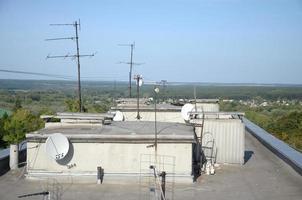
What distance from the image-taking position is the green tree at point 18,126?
52.1m

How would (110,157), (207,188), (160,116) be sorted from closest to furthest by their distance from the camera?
(207,188)
(110,157)
(160,116)

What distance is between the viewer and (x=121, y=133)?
47.8ft

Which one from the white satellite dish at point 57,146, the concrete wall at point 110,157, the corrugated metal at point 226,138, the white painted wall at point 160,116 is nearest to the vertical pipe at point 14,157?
the concrete wall at point 110,157

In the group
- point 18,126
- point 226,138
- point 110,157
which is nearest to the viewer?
point 110,157

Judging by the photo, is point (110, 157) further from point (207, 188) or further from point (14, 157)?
point (14, 157)

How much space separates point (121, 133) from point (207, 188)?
3324 mm

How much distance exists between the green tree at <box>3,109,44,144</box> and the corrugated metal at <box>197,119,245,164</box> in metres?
37.2

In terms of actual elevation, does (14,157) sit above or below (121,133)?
below

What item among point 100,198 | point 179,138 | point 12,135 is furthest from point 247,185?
point 12,135

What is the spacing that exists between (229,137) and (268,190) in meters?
4.24

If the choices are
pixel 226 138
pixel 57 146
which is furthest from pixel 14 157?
pixel 226 138

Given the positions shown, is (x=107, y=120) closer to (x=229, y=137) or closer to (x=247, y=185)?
(x=229, y=137)

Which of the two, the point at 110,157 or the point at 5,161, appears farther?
the point at 5,161

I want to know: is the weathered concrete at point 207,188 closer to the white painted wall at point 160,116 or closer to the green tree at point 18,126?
the white painted wall at point 160,116
